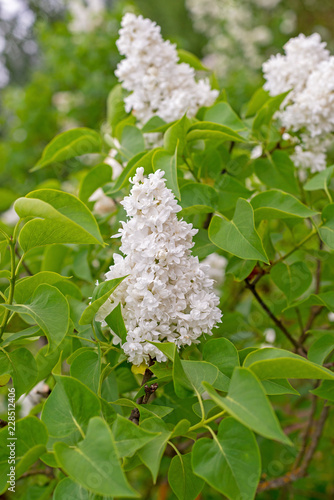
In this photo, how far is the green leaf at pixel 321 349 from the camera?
23.6 inches

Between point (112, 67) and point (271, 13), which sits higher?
point (271, 13)

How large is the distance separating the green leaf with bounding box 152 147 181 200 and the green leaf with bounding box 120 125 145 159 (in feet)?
0.43

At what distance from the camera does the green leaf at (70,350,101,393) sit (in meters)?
0.52

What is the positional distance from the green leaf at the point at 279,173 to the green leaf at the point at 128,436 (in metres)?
0.52

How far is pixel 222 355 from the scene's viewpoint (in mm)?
524

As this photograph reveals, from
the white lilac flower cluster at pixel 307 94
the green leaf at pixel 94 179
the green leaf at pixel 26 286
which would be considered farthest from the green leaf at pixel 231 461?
the white lilac flower cluster at pixel 307 94

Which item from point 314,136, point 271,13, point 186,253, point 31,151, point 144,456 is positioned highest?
point 271,13

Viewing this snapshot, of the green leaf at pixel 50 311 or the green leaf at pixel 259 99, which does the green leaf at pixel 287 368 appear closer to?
the green leaf at pixel 50 311

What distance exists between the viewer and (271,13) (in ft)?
20.5

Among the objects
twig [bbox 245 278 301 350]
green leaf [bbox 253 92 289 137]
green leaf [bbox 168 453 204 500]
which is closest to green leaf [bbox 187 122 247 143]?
green leaf [bbox 253 92 289 137]

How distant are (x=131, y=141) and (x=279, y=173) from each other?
27cm

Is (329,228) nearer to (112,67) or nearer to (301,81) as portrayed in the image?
(301,81)

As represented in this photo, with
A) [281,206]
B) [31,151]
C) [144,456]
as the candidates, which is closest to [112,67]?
→ [31,151]

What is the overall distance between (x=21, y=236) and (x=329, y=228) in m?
0.42
